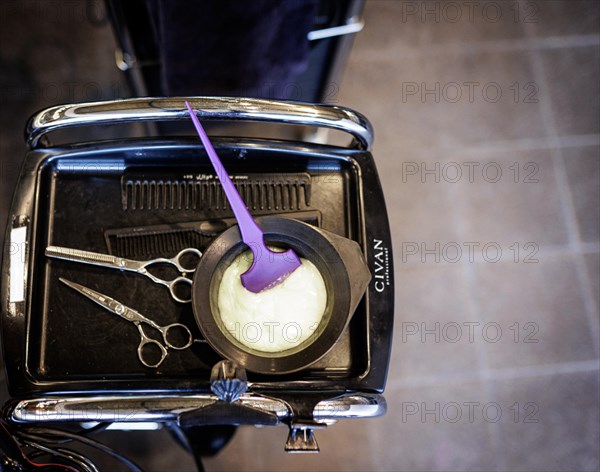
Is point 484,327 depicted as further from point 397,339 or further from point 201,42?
point 201,42

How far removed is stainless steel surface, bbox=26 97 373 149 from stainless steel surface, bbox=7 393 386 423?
40 cm

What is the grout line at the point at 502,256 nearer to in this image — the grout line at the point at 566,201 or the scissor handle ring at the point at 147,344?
the grout line at the point at 566,201

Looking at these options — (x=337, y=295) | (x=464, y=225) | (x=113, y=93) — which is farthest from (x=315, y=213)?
(x=113, y=93)

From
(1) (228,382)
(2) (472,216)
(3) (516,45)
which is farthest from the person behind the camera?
(3) (516,45)

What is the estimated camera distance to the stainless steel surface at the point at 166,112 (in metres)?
0.84

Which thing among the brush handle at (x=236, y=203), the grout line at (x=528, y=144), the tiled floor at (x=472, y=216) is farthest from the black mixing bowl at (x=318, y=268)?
the grout line at (x=528, y=144)

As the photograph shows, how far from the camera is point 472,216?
1.65 meters

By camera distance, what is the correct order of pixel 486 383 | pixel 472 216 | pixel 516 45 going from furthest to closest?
pixel 516 45, pixel 472 216, pixel 486 383

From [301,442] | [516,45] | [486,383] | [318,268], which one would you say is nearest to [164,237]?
[318,268]

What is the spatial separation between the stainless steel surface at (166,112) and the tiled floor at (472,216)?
0.82 metres

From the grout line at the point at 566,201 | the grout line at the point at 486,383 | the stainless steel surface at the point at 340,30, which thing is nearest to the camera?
the stainless steel surface at the point at 340,30

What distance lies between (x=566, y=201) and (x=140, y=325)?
52.8 inches

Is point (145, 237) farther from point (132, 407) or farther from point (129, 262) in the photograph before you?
point (132, 407)

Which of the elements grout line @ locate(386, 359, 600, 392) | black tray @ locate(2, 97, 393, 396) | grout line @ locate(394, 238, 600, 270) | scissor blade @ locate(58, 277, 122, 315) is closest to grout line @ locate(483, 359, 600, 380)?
grout line @ locate(386, 359, 600, 392)
